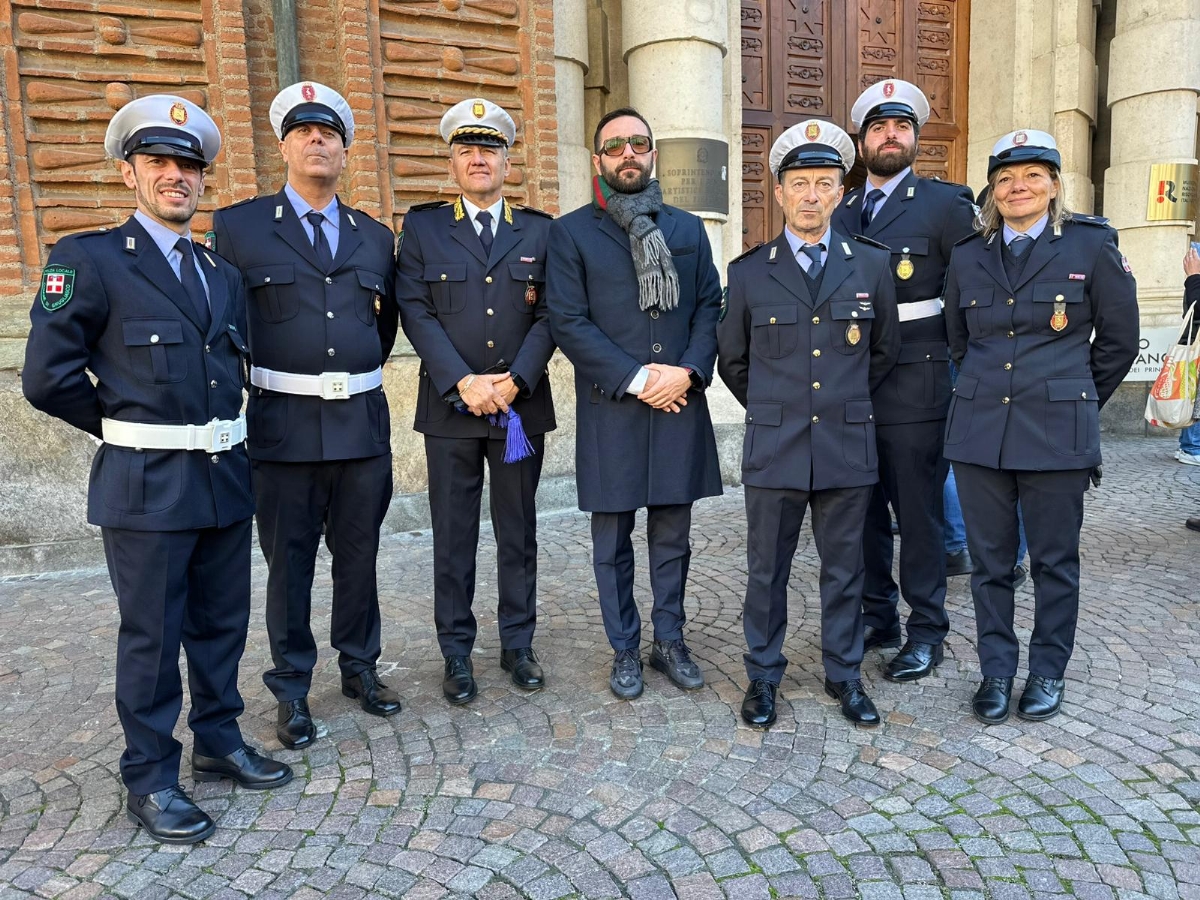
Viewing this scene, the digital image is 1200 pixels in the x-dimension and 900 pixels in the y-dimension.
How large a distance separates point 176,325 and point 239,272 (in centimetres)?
47

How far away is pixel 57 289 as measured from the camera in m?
2.54

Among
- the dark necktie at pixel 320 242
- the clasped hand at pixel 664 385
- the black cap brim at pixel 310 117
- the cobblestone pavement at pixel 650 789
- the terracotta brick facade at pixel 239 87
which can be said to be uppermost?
the terracotta brick facade at pixel 239 87

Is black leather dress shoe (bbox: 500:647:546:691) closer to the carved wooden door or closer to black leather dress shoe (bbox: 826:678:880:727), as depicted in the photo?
black leather dress shoe (bbox: 826:678:880:727)

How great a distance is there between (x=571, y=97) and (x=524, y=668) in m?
5.66

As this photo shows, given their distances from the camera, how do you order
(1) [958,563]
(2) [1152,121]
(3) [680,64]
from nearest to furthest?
(1) [958,563], (3) [680,64], (2) [1152,121]

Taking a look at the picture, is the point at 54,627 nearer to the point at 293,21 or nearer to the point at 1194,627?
the point at 293,21

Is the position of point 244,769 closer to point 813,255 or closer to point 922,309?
point 813,255

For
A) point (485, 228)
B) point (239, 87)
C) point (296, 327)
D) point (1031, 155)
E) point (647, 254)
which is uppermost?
point (239, 87)

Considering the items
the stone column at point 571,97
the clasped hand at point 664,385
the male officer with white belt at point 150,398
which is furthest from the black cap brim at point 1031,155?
the stone column at point 571,97

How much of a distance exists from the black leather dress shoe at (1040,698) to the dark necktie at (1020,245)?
62.0 inches

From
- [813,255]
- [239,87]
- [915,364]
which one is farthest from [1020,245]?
[239,87]

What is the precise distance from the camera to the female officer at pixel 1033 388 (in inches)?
124

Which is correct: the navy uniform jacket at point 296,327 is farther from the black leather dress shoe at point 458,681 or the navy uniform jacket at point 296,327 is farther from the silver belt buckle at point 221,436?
the black leather dress shoe at point 458,681

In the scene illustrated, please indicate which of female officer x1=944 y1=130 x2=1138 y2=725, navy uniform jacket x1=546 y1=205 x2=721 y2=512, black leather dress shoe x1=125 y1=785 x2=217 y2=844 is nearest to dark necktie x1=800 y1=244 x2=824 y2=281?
navy uniform jacket x1=546 y1=205 x2=721 y2=512
